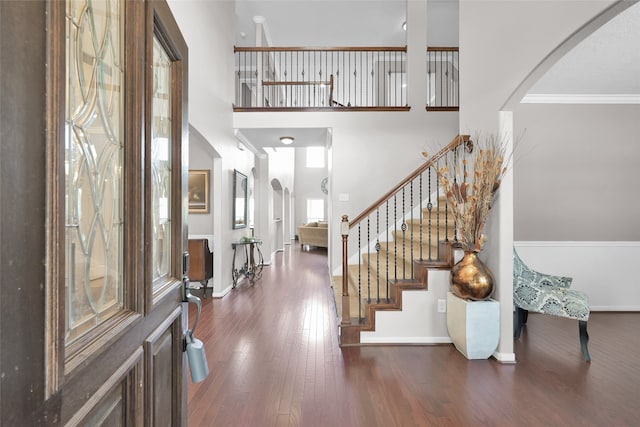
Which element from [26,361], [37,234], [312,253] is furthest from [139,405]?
[312,253]

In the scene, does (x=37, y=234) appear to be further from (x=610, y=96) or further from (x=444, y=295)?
(x=610, y=96)

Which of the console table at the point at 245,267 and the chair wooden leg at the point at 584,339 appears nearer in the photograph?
the chair wooden leg at the point at 584,339

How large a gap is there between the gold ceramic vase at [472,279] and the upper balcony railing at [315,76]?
3116mm

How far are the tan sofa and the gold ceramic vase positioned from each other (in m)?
7.35

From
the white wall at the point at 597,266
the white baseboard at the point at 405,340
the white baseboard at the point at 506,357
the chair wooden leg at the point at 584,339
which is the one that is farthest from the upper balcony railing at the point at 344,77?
the white baseboard at the point at 506,357

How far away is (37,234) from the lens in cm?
51

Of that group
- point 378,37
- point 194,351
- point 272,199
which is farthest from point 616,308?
→ point 272,199

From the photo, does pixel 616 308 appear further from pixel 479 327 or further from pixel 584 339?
pixel 479 327

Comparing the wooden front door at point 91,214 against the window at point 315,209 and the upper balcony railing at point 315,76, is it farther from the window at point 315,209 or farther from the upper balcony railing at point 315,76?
the window at point 315,209

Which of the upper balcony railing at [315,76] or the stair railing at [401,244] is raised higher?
the upper balcony railing at [315,76]

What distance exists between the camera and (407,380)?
2.50 metres

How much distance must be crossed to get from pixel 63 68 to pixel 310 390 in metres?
2.38

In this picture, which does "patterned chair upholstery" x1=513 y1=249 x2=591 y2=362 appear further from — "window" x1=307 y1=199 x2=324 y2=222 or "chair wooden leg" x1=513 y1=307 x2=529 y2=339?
"window" x1=307 y1=199 x2=324 y2=222

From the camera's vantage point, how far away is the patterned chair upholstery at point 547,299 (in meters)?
2.88
